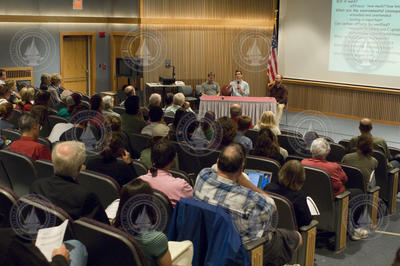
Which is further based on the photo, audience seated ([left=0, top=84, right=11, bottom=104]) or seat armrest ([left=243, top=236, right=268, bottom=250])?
audience seated ([left=0, top=84, right=11, bottom=104])

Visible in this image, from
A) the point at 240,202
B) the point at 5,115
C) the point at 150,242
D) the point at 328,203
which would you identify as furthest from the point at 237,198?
the point at 5,115

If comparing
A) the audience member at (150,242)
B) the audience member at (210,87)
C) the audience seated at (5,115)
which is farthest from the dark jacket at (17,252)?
the audience member at (210,87)

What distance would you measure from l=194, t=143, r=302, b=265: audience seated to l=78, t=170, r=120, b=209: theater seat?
2.49ft

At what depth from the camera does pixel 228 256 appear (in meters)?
2.90

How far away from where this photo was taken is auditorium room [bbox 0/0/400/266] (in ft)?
9.40

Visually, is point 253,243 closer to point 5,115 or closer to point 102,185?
point 102,185

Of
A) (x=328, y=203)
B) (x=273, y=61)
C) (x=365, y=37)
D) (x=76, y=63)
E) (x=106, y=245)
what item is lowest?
(x=328, y=203)

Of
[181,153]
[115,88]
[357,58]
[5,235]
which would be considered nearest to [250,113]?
[357,58]

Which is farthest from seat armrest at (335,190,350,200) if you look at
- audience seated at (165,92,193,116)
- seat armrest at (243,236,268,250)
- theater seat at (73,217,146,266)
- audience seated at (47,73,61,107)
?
audience seated at (47,73,61,107)

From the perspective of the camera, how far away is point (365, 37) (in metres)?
10.9

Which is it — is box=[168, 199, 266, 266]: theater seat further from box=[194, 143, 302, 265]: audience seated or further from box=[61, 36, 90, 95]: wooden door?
box=[61, 36, 90, 95]: wooden door

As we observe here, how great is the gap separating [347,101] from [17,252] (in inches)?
413

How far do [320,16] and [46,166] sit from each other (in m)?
9.14

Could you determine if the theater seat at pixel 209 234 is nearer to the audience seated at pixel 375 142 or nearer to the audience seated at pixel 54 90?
the audience seated at pixel 375 142
